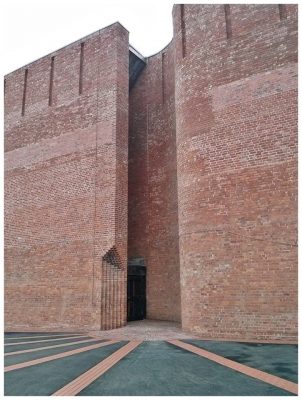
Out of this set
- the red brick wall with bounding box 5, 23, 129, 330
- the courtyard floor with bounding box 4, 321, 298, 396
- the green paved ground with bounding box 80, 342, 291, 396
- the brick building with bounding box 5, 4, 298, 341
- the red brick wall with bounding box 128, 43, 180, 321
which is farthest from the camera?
the red brick wall with bounding box 128, 43, 180, 321

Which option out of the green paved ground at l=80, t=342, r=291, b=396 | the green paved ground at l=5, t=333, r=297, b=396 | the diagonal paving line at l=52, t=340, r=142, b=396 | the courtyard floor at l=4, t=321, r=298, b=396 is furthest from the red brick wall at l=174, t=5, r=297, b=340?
the diagonal paving line at l=52, t=340, r=142, b=396

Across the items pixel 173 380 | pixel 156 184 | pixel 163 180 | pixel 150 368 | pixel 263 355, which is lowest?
pixel 263 355

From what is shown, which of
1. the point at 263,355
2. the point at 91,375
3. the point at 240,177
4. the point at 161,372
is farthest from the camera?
the point at 240,177

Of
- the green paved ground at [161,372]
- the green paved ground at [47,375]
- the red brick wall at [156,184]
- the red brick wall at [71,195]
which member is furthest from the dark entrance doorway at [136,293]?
the green paved ground at [47,375]

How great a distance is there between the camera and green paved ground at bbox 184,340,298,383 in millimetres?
5383

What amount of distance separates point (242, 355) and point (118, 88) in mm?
9492

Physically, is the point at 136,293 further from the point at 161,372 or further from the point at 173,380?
the point at 173,380

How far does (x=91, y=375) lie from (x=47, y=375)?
68 centimetres

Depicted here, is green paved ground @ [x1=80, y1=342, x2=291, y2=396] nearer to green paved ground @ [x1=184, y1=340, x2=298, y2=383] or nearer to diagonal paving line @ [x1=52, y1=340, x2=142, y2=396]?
diagonal paving line @ [x1=52, y1=340, x2=142, y2=396]

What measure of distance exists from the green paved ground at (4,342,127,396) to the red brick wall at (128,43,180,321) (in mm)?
5962

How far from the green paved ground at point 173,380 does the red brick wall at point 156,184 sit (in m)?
6.19

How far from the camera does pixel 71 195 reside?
40.7 ft

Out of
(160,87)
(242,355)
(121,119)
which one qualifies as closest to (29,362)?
(242,355)

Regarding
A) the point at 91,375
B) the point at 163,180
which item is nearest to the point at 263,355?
the point at 91,375
